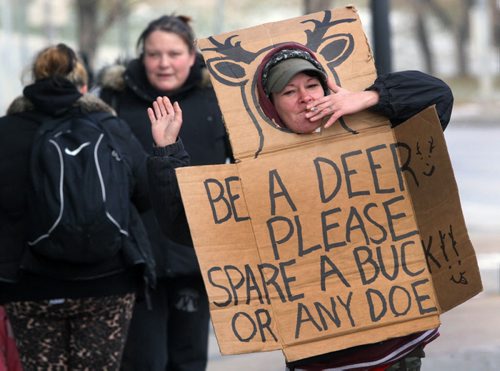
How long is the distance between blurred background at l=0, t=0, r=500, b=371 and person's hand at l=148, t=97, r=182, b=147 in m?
1.72

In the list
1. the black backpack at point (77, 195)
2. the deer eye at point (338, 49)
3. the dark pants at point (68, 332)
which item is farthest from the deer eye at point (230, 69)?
the dark pants at point (68, 332)

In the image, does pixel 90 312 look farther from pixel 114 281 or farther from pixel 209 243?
pixel 209 243

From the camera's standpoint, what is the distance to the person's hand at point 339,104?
3.67m

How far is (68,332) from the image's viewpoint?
498cm

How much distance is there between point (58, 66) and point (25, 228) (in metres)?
0.70

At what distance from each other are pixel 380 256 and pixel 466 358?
347cm

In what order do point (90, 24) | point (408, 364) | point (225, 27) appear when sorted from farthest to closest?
point (225, 27)
point (90, 24)
point (408, 364)

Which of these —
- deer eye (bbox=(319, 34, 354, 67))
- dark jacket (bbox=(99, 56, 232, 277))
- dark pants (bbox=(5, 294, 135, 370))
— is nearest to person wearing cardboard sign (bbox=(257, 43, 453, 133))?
deer eye (bbox=(319, 34, 354, 67))

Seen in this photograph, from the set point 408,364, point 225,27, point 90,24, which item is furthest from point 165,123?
point 225,27

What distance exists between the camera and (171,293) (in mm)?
5719

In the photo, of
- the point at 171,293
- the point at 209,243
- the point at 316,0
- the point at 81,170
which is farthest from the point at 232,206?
the point at 316,0

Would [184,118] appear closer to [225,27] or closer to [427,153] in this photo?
[427,153]

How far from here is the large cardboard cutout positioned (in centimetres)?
369

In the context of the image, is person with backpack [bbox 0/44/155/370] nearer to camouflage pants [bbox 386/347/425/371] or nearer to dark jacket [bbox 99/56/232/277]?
dark jacket [bbox 99/56/232/277]
